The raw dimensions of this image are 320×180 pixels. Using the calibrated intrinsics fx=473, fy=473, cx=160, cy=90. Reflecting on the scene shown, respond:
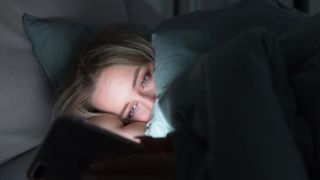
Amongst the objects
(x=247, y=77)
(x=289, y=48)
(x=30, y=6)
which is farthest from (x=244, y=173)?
(x=30, y=6)

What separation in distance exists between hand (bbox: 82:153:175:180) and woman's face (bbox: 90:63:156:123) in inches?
14.8

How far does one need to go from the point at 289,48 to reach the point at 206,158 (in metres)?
0.28

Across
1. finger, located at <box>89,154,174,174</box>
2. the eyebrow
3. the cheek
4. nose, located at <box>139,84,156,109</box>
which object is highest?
finger, located at <box>89,154,174,174</box>

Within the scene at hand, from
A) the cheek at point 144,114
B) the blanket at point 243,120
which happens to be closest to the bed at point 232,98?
the blanket at point 243,120

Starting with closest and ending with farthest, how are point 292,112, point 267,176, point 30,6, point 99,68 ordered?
point 267,176, point 292,112, point 99,68, point 30,6

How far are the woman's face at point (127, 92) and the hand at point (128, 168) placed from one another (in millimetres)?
375

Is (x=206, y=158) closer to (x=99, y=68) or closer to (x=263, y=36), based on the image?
(x=263, y=36)

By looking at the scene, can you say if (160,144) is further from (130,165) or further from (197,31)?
(197,31)

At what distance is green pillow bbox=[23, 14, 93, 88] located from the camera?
3.85 ft

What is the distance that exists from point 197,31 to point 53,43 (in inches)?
16.3

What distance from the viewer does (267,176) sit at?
0.59 metres

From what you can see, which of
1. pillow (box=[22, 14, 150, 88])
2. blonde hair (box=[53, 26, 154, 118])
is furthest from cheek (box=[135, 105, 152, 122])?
pillow (box=[22, 14, 150, 88])

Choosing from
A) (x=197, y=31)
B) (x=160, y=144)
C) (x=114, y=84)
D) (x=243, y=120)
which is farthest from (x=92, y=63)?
(x=243, y=120)

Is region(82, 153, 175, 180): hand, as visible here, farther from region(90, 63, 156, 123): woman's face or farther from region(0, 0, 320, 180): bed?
region(90, 63, 156, 123): woman's face
